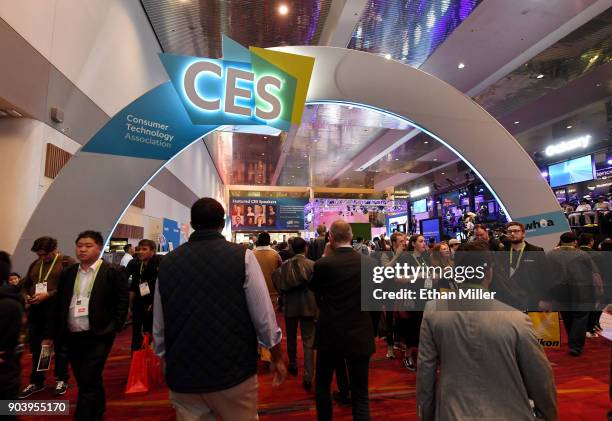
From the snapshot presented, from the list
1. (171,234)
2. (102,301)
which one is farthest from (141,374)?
(171,234)

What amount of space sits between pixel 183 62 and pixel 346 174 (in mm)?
14086

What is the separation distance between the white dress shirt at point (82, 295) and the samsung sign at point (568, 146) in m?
13.2

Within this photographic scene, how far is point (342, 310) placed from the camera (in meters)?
2.12

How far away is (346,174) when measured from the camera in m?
17.9

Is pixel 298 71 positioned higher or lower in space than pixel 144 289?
higher

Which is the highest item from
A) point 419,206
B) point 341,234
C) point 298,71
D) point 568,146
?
point 568,146

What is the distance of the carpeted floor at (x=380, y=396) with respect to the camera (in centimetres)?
269

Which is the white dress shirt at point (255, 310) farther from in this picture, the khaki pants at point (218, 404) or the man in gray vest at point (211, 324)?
the khaki pants at point (218, 404)

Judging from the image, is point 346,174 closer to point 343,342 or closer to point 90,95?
point 90,95

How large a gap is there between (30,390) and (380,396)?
3.14 m

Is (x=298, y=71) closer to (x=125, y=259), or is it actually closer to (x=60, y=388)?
(x=125, y=259)

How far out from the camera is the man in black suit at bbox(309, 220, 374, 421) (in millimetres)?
2066

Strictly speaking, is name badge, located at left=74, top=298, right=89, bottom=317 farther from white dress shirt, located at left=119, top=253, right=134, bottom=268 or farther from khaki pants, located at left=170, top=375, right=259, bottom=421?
white dress shirt, located at left=119, top=253, right=134, bottom=268

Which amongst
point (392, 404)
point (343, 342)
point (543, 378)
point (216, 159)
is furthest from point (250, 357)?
point (216, 159)
